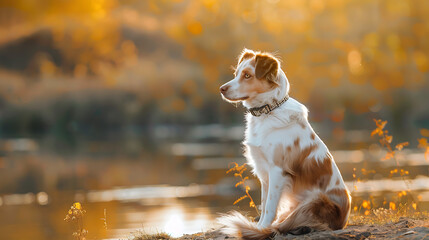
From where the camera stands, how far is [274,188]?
21.0 feet

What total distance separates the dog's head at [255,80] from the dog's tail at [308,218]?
134cm

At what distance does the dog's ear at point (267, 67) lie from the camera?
6535 millimetres

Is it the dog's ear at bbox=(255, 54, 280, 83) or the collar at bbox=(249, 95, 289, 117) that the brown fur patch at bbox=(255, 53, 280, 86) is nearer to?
the dog's ear at bbox=(255, 54, 280, 83)

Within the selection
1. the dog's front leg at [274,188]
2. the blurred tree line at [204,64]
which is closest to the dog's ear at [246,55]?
the dog's front leg at [274,188]

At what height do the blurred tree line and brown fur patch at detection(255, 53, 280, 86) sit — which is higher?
the blurred tree line

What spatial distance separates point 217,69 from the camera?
42.9m

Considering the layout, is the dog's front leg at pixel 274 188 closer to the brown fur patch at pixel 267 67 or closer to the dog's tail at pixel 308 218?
the dog's tail at pixel 308 218

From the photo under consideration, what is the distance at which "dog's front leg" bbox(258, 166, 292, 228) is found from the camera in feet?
21.0

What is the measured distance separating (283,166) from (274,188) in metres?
0.27

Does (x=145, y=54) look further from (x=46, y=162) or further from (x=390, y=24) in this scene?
(x=46, y=162)

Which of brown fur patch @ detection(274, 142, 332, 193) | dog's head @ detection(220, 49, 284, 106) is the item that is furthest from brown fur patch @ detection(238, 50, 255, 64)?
brown fur patch @ detection(274, 142, 332, 193)

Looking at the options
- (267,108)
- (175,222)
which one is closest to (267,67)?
(267,108)

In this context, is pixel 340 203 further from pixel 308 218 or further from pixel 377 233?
pixel 377 233

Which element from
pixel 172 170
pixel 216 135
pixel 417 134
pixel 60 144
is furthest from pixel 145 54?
pixel 172 170
